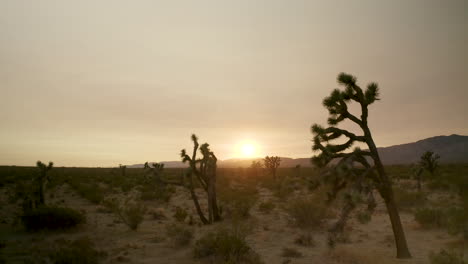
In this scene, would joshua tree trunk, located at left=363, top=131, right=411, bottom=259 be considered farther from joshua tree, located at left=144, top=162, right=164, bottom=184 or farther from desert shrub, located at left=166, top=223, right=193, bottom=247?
joshua tree, located at left=144, top=162, right=164, bottom=184

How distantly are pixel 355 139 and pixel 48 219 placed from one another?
13060 millimetres

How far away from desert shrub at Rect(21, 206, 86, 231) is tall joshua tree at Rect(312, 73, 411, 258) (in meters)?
11.4

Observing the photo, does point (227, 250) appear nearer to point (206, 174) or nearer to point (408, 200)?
point (206, 174)

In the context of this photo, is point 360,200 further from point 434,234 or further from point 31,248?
point 31,248

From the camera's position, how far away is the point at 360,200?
702 centimetres

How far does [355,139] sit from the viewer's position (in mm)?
8344

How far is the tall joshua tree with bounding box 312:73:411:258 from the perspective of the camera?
807 centimetres

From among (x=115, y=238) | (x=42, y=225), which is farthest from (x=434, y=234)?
(x=42, y=225)

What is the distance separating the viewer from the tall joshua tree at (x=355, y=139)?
8070 millimetres

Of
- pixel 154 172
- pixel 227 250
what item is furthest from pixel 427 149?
pixel 227 250

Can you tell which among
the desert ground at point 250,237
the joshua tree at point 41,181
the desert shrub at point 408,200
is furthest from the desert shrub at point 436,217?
the joshua tree at point 41,181

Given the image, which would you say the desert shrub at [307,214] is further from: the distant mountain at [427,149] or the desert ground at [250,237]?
the distant mountain at [427,149]

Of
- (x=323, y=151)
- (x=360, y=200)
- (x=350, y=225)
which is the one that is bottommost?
(x=350, y=225)

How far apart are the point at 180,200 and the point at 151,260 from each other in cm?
1475
